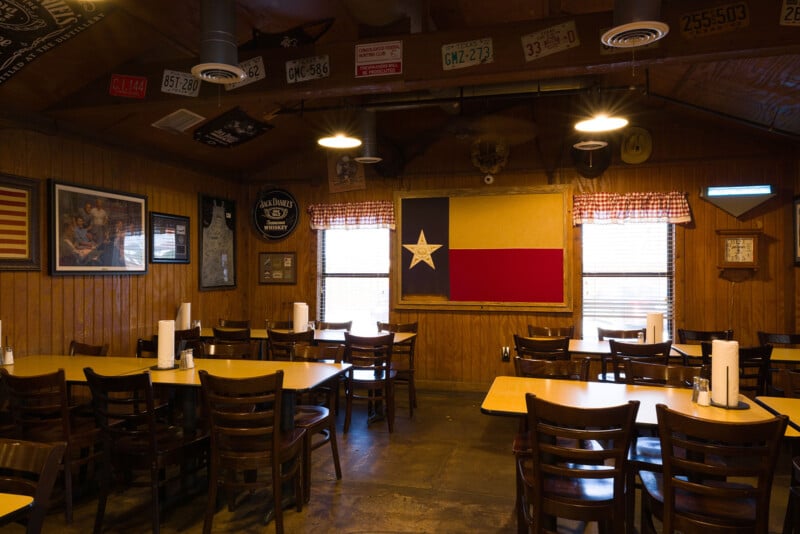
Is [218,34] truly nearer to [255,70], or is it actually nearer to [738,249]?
[255,70]

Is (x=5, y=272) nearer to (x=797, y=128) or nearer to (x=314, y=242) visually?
(x=314, y=242)

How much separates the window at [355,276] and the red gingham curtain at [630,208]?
94.5 inches

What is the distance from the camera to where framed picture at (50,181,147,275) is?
176 inches

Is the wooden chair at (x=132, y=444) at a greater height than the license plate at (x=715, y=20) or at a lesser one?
lesser

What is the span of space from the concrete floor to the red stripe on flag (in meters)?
1.95

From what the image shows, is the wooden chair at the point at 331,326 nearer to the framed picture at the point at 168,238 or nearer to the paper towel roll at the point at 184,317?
the paper towel roll at the point at 184,317

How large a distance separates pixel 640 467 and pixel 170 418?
118 inches

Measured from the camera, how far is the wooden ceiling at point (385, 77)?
3.32 m

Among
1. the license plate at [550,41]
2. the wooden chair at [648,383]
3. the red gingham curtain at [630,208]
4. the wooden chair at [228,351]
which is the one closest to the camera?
the wooden chair at [648,383]

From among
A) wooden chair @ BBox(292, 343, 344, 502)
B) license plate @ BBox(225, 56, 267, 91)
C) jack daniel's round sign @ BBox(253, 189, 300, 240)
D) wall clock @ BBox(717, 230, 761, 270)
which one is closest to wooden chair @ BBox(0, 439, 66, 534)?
wooden chair @ BBox(292, 343, 344, 502)

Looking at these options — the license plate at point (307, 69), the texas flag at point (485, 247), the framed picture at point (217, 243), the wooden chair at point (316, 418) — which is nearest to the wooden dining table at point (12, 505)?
the wooden chair at point (316, 418)

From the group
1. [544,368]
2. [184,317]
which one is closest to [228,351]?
[184,317]

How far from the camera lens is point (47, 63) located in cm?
393

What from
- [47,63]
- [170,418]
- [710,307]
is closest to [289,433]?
[170,418]
